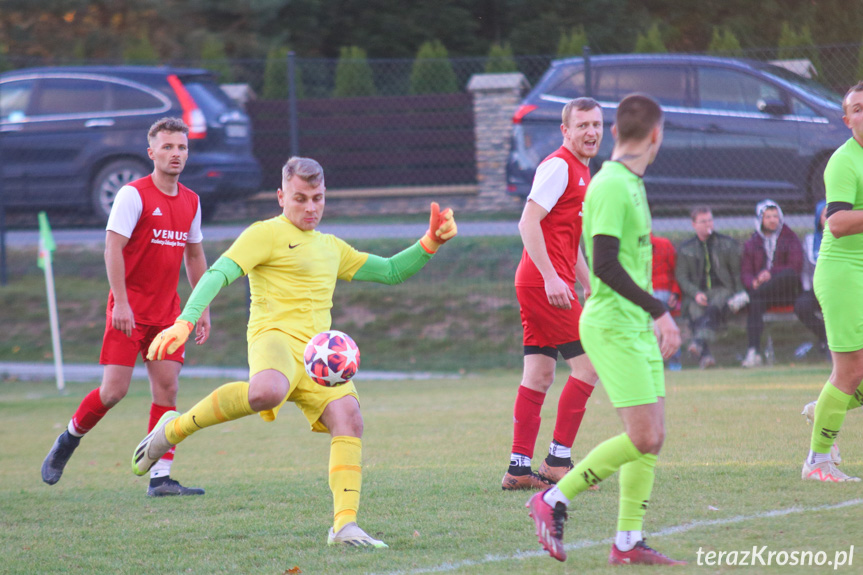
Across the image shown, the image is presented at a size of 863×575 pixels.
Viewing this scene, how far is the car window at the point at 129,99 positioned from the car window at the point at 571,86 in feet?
19.2

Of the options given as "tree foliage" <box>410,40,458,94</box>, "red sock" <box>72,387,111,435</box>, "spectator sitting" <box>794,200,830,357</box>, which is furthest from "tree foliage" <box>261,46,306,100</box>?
"red sock" <box>72,387,111,435</box>

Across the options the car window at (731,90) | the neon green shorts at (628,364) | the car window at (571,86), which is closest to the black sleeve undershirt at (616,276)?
the neon green shorts at (628,364)

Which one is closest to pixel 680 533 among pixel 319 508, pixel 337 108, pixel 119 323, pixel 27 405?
pixel 319 508

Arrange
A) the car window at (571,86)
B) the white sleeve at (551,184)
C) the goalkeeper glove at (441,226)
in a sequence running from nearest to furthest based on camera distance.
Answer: the goalkeeper glove at (441,226) → the white sleeve at (551,184) → the car window at (571,86)

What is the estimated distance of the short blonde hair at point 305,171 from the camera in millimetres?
4777

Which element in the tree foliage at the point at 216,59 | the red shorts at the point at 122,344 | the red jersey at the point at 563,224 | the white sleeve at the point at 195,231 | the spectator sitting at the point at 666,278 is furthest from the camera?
the tree foliage at the point at 216,59

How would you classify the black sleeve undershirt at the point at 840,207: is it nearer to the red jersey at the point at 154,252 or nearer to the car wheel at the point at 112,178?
the red jersey at the point at 154,252

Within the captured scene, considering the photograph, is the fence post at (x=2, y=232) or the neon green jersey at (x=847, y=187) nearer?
the neon green jersey at (x=847, y=187)

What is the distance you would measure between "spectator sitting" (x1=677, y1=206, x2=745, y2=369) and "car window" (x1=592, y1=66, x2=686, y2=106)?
1.98 meters

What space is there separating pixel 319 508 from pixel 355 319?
8.00m

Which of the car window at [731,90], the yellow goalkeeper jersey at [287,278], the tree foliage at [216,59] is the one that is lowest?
the yellow goalkeeper jersey at [287,278]

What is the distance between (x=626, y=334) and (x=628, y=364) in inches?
5.0

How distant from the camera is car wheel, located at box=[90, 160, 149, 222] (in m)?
14.1

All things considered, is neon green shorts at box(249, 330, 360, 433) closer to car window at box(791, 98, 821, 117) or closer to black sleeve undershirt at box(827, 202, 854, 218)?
black sleeve undershirt at box(827, 202, 854, 218)
